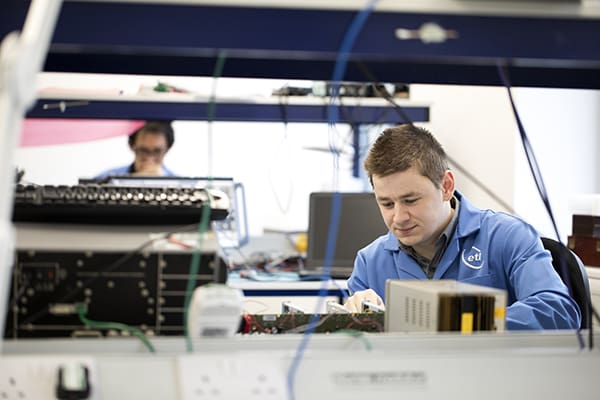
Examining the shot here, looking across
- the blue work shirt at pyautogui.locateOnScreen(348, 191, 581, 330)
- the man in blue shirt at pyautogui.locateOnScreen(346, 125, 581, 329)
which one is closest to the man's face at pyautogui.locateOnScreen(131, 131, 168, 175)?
the blue work shirt at pyautogui.locateOnScreen(348, 191, 581, 330)

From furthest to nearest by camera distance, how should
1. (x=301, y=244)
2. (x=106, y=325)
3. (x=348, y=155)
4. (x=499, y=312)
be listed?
(x=348, y=155) → (x=301, y=244) → (x=499, y=312) → (x=106, y=325)

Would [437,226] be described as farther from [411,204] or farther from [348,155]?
[348,155]

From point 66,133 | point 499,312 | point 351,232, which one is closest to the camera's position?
point 499,312

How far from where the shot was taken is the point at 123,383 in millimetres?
1059

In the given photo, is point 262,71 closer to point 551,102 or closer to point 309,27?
point 309,27

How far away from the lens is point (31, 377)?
1.04m

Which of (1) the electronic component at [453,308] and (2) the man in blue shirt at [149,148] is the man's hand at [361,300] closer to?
(1) the electronic component at [453,308]

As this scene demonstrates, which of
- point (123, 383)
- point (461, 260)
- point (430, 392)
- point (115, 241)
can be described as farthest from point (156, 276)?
point (461, 260)

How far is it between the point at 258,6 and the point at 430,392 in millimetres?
552

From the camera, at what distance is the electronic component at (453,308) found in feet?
4.17

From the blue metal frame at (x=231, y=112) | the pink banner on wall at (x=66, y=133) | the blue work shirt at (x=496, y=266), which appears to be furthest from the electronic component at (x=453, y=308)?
the pink banner on wall at (x=66, y=133)

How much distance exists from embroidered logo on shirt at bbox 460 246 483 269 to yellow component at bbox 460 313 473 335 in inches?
34.2

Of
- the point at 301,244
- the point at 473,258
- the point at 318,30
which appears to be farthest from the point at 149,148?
the point at 318,30

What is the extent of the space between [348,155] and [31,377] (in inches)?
164
